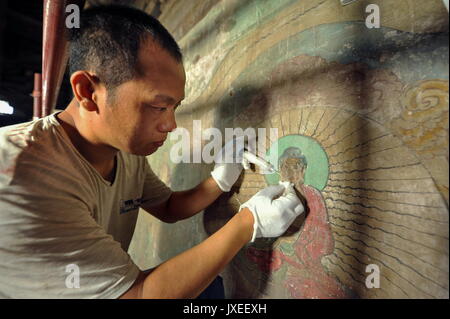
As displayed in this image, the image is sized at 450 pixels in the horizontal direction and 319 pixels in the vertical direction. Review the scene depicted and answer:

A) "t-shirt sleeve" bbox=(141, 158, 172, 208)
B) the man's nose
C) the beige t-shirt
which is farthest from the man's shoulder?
"t-shirt sleeve" bbox=(141, 158, 172, 208)

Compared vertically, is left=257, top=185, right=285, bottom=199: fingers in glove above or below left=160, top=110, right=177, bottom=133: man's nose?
below

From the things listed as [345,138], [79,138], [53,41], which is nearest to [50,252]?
[79,138]

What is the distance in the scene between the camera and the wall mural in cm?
56

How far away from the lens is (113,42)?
0.72 metres

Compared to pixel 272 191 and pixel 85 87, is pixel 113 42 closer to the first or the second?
pixel 85 87

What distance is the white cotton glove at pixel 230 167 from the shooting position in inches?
42.0

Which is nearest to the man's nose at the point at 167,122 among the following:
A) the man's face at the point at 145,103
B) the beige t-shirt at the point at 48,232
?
the man's face at the point at 145,103

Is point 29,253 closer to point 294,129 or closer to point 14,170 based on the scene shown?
point 14,170

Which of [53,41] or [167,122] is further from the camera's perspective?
[53,41]

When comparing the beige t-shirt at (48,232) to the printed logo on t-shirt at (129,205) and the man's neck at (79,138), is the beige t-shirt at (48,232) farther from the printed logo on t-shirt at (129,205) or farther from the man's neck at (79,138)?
the printed logo on t-shirt at (129,205)

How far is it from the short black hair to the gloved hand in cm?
55

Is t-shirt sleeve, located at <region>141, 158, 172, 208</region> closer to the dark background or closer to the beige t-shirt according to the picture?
the beige t-shirt

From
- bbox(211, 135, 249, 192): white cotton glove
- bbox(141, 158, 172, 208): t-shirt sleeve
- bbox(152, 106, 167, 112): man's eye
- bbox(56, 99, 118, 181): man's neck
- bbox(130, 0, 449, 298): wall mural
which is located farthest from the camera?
bbox(141, 158, 172, 208): t-shirt sleeve

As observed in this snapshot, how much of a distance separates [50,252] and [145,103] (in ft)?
1.55
